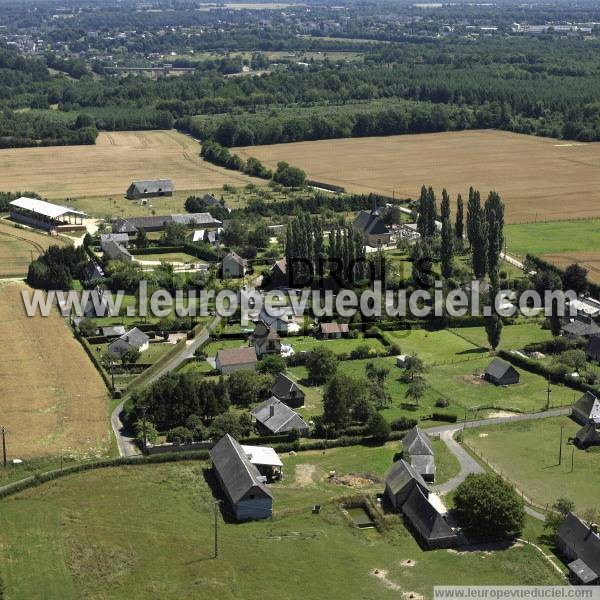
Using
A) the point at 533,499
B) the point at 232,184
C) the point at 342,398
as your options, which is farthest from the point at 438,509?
the point at 232,184

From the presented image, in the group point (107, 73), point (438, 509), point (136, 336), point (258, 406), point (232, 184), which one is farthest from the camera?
point (107, 73)

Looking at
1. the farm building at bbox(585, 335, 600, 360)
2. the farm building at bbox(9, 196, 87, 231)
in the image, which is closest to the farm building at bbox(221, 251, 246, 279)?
the farm building at bbox(9, 196, 87, 231)

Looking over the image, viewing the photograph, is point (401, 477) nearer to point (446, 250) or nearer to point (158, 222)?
point (446, 250)

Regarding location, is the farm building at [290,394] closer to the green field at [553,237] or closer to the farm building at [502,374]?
the farm building at [502,374]

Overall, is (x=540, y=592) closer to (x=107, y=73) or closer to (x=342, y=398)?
(x=342, y=398)

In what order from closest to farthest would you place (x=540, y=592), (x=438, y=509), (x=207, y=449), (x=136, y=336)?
(x=540, y=592) < (x=438, y=509) < (x=207, y=449) < (x=136, y=336)

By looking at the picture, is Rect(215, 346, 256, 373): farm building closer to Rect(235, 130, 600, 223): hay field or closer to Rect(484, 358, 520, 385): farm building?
Rect(484, 358, 520, 385): farm building

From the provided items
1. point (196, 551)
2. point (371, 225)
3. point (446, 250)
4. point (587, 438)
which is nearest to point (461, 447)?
point (587, 438)
